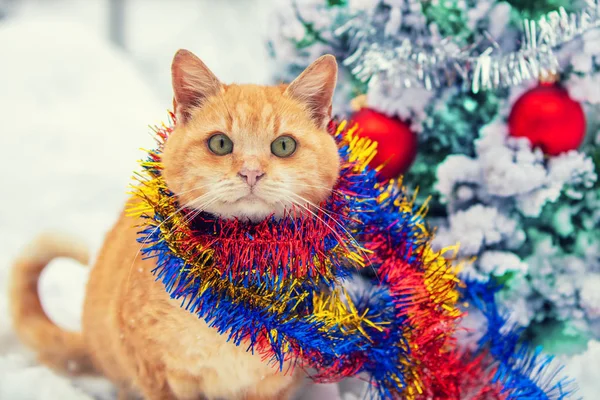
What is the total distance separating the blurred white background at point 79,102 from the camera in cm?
156

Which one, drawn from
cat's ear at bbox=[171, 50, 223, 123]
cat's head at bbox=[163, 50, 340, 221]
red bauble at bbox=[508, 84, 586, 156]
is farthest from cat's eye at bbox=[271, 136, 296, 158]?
red bauble at bbox=[508, 84, 586, 156]

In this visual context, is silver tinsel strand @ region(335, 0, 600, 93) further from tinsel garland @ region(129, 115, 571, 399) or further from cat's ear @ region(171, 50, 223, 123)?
cat's ear @ region(171, 50, 223, 123)

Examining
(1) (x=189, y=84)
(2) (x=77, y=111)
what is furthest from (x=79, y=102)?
(1) (x=189, y=84)

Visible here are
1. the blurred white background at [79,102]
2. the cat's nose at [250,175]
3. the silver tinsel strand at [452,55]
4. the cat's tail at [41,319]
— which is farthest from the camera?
the blurred white background at [79,102]

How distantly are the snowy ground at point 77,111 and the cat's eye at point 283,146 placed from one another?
2.46 feet

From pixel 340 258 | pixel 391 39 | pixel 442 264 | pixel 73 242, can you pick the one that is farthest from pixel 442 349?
pixel 73 242

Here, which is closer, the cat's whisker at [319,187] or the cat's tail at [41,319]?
the cat's whisker at [319,187]

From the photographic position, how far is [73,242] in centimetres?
114

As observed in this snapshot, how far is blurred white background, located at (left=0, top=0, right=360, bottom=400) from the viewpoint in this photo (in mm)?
1560

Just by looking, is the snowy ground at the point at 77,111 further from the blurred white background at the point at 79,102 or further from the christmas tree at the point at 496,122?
the christmas tree at the point at 496,122

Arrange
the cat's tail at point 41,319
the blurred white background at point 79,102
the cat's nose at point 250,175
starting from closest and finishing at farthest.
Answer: the cat's nose at point 250,175 → the cat's tail at point 41,319 → the blurred white background at point 79,102

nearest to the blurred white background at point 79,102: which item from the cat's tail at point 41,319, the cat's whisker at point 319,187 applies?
the cat's tail at point 41,319

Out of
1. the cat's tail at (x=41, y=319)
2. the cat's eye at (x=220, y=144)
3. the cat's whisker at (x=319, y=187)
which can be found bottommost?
the cat's tail at (x=41, y=319)

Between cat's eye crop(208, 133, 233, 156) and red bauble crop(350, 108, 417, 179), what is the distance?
409mm
